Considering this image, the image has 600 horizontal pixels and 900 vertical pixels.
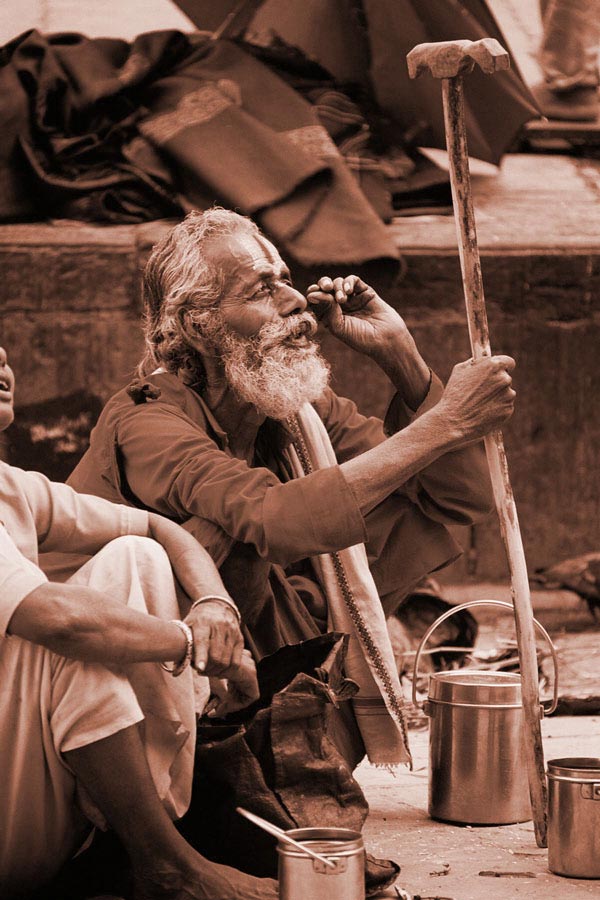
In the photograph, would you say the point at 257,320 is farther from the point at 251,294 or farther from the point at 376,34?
the point at 376,34

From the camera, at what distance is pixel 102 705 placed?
2.83 m

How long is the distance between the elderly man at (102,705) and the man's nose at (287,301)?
1.16m

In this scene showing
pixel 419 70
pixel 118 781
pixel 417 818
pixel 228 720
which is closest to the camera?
pixel 118 781

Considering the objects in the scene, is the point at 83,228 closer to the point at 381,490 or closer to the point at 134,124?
the point at 134,124

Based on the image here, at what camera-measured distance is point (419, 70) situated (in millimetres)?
3740

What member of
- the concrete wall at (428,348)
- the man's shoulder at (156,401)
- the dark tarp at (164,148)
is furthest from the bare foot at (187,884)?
the dark tarp at (164,148)

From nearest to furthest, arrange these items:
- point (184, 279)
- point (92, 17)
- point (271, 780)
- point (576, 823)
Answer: point (271, 780) → point (576, 823) → point (184, 279) → point (92, 17)

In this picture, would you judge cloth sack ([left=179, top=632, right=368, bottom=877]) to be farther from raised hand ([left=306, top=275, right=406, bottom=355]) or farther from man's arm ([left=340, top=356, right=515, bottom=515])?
raised hand ([left=306, top=275, right=406, bottom=355])

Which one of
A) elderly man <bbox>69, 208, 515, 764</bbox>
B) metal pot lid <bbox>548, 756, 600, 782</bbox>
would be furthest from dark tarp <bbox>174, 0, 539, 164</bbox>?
metal pot lid <bbox>548, 756, 600, 782</bbox>

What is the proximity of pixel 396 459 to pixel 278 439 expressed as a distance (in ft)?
2.46

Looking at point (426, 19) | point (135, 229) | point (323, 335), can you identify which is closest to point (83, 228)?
point (135, 229)

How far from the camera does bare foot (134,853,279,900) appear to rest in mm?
2867

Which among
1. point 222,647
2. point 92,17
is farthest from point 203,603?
point 92,17

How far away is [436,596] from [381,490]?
3023 mm
